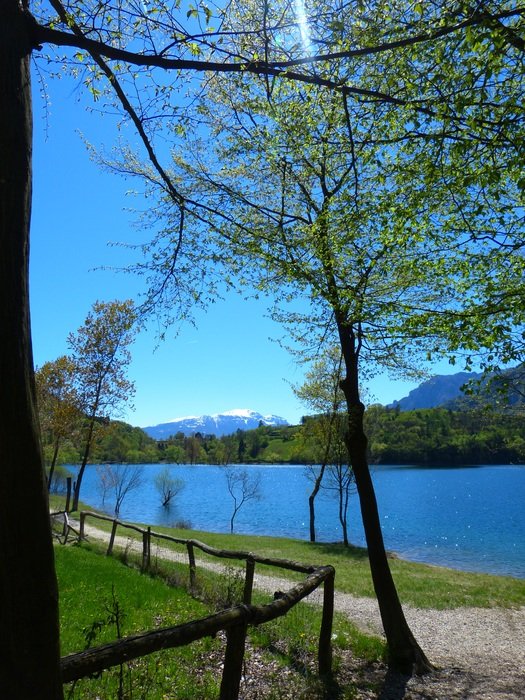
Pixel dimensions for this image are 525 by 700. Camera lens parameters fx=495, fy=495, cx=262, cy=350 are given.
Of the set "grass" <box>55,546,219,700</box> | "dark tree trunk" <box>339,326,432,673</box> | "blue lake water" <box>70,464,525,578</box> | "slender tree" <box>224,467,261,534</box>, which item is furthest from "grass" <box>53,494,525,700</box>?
"slender tree" <box>224,467,261,534</box>

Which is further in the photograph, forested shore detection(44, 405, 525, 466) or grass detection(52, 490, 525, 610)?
forested shore detection(44, 405, 525, 466)

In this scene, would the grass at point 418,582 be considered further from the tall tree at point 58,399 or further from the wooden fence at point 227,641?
the tall tree at point 58,399

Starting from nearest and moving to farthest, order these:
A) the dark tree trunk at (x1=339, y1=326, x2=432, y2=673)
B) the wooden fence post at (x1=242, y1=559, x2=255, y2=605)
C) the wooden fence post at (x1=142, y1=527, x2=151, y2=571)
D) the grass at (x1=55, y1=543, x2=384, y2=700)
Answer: the grass at (x1=55, y1=543, x2=384, y2=700) < the dark tree trunk at (x1=339, y1=326, x2=432, y2=673) < the wooden fence post at (x1=242, y1=559, x2=255, y2=605) < the wooden fence post at (x1=142, y1=527, x2=151, y2=571)

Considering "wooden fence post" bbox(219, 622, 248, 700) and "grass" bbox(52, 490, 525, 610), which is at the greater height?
"wooden fence post" bbox(219, 622, 248, 700)

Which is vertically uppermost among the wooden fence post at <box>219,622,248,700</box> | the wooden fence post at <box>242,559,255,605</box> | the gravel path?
the wooden fence post at <box>219,622,248,700</box>

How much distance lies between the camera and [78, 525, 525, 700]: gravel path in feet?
20.0

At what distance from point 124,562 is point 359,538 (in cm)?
2078

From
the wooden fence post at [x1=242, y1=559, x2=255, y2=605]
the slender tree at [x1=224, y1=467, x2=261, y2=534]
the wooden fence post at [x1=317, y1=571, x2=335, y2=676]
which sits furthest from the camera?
the slender tree at [x1=224, y1=467, x2=261, y2=534]

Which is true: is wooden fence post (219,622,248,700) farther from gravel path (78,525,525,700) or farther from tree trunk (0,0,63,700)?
gravel path (78,525,525,700)

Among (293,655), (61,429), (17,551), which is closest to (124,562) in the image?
(293,655)

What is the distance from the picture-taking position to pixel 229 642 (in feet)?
13.6

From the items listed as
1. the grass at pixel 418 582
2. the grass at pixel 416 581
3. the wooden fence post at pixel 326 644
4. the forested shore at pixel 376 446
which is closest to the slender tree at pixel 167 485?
the forested shore at pixel 376 446

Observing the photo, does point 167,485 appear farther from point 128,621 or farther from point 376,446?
point 128,621

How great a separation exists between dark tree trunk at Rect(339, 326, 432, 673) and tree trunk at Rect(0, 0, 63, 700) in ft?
19.2
